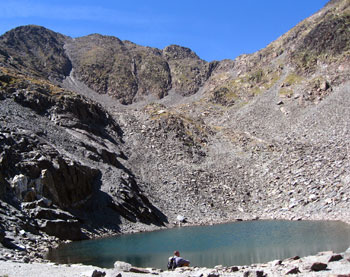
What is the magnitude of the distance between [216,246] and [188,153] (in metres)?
46.6

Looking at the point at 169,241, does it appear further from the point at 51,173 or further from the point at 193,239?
the point at 51,173

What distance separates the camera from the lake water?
87.8 ft

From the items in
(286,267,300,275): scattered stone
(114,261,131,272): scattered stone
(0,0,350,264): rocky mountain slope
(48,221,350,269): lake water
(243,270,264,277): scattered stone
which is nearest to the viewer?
(243,270,264,277): scattered stone

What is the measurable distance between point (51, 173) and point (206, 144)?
4696cm

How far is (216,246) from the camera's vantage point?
3344cm

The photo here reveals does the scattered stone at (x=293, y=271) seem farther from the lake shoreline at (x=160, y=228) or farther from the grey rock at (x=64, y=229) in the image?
the grey rock at (x=64, y=229)

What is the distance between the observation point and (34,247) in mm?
30094

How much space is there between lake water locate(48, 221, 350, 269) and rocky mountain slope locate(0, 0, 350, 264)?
4229mm

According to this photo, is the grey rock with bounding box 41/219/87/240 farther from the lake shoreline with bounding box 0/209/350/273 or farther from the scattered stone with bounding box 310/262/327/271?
the scattered stone with bounding box 310/262/327/271

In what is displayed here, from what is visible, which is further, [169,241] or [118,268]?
[169,241]

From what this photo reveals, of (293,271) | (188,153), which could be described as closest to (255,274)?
(293,271)

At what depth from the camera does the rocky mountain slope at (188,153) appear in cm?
4319

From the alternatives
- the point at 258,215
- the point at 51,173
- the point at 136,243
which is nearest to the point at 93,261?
the point at 136,243

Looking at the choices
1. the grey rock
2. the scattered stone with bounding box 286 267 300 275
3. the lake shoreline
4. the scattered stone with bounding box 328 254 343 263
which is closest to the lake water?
the lake shoreline
